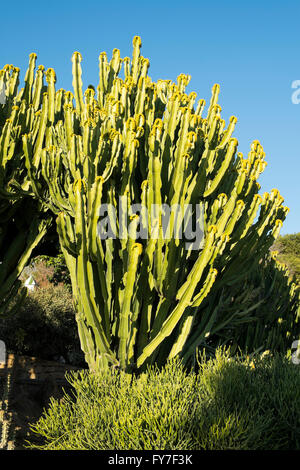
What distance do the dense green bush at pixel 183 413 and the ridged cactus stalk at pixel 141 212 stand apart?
2.14 feet

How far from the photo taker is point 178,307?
16.4ft

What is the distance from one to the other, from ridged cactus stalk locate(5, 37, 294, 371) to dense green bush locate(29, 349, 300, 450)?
25.6 inches

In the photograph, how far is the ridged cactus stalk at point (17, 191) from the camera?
602 centimetres

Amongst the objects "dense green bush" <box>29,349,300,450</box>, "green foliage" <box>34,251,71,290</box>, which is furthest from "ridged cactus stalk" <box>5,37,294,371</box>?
"green foliage" <box>34,251,71,290</box>

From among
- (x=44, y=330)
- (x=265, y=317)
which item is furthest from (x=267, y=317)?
(x=44, y=330)

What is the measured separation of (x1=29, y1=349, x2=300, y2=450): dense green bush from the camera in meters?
3.77

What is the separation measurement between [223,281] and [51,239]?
2.97 m

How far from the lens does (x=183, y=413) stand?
3.98 meters

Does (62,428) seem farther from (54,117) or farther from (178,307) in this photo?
(54,117)

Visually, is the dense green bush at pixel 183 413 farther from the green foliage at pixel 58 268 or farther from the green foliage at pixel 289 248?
the green foliage at pixel 289 248

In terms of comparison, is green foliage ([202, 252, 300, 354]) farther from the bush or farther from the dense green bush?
the bush

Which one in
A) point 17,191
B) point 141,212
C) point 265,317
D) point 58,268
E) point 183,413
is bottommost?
point 183,413

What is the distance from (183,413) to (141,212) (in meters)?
2.34

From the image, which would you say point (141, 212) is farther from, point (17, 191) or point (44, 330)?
point (44, 330)
